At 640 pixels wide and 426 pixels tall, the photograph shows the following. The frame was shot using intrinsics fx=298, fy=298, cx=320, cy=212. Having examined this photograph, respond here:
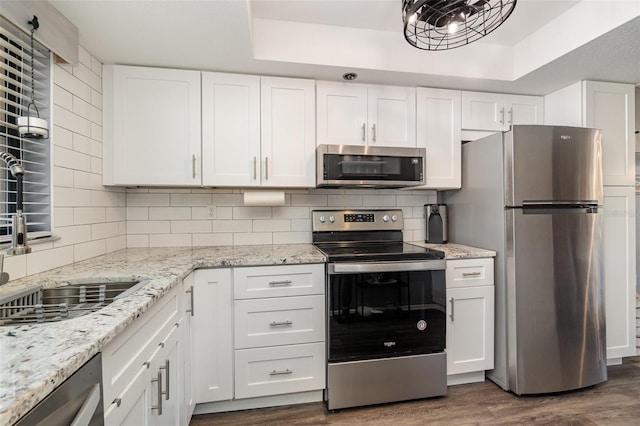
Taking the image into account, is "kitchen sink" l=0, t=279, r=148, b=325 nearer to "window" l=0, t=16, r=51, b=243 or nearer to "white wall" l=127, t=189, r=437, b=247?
"window" l=0, t=16, r=51, b=243

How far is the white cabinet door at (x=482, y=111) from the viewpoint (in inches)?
93.0

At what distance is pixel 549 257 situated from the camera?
1902 mm

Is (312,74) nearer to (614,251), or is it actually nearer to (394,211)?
(394,211)

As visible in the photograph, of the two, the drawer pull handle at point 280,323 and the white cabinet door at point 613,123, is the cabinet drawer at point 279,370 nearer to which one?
the drawer pull handle at point 280,323

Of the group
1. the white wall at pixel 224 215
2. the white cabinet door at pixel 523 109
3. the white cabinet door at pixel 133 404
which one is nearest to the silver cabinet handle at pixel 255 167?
the white wall at pixel 224 215

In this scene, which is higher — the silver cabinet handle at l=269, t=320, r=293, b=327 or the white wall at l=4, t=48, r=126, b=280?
the white wall at l=4, t=48, r=126, b=280

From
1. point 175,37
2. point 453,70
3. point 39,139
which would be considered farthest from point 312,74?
point 39,139

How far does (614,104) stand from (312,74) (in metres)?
2.31

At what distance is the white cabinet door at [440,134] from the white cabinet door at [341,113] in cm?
46

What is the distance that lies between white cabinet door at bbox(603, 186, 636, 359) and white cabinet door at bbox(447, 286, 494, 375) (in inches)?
39.8

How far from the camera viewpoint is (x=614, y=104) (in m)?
2.27

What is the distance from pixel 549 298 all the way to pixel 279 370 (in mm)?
1760

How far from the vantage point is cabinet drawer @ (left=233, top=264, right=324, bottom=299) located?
174 centimetres

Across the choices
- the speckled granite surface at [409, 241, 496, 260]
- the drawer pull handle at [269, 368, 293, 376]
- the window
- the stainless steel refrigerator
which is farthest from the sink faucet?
the stainless steel refrigerator
